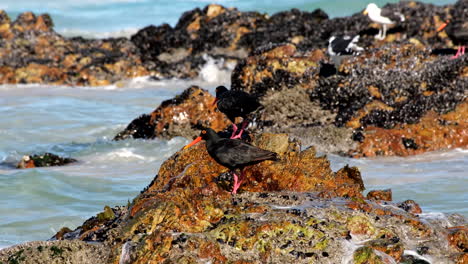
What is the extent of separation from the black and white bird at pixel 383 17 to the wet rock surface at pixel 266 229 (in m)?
18.2

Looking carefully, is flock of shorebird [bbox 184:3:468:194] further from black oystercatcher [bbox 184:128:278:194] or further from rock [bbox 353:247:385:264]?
rock [bbox 353:247:385:264]

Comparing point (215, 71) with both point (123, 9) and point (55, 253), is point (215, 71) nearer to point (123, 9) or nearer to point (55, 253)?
point (55, 253)

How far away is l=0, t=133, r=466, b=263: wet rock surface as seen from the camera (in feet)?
15.4

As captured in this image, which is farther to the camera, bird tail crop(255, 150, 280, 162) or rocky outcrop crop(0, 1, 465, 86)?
rocky outcrop crop(0, 1, 465, 86)

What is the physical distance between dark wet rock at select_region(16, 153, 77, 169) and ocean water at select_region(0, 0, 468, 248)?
27cm

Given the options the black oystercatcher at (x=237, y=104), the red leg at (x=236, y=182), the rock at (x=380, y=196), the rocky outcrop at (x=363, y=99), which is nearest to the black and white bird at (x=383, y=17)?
the rocky outcrop at (x=363, y=99)

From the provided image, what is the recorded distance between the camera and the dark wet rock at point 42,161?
1165cm

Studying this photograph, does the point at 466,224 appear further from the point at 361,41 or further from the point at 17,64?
the point at 17,64

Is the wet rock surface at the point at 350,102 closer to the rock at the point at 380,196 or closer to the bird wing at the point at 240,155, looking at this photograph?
the rock at the point at 380,196

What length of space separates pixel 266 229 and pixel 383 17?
19556mm

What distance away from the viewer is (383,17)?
2312 centimetres

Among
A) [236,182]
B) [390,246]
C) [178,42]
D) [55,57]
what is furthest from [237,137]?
[178,42]

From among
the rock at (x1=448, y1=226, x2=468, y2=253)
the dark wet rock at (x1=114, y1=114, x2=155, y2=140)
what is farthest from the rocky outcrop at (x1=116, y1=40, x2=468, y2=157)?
the rock at (x1=448, y1=226, x2=468, y2=253)

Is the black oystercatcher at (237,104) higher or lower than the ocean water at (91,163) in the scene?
higher
